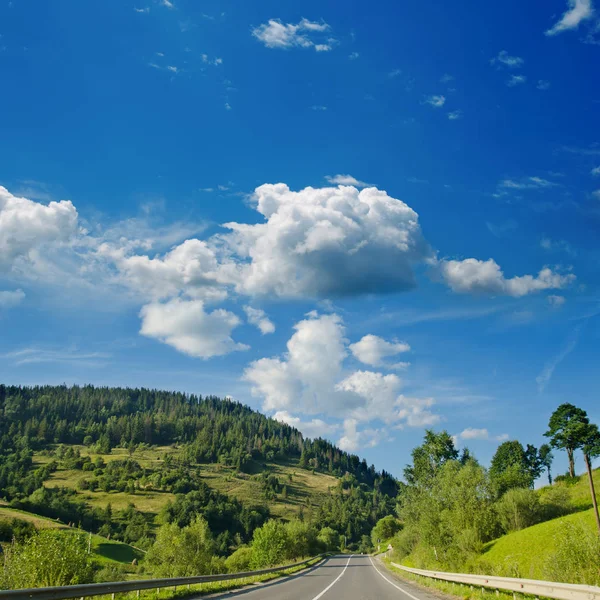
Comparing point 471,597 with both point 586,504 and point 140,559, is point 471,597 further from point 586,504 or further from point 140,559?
point 140,559

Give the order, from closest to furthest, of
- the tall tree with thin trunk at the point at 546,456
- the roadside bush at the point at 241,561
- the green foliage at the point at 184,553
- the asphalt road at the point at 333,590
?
the asphalt road at the point at 333,590
the green foliage at the point at 184,553
the roadside bush at the point at 241,561
the tall tree with thin trunk at the point at 546,456

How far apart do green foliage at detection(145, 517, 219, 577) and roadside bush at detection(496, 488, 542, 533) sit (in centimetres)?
3402

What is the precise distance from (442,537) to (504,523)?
22.1m

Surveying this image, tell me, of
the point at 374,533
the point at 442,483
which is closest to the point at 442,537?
the point at 442,483

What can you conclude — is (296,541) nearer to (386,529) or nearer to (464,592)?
(464,592)

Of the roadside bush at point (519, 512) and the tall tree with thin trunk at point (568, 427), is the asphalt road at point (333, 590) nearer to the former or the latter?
the roadside bush at point (519, 512)

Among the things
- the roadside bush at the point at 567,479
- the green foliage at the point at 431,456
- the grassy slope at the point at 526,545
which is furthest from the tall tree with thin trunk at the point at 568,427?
the grassy slope at the point at 526,545

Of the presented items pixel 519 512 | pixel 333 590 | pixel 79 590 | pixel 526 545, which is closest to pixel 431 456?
pixel 519 512

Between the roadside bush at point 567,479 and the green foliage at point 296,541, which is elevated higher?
the roadside bush at point 567,479

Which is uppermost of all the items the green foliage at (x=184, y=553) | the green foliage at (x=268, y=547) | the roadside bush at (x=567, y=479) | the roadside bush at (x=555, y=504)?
the roadside bush at (x=567, y=479)

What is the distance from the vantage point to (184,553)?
155 feet

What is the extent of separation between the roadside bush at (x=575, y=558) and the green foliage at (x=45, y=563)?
17907mm

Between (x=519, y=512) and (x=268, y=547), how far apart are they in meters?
33.8

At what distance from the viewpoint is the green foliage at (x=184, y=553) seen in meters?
44.4
